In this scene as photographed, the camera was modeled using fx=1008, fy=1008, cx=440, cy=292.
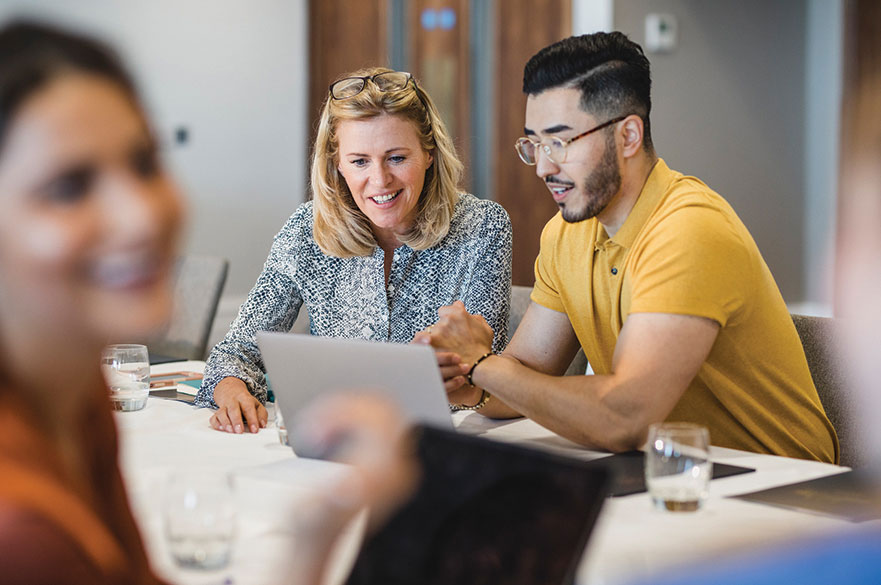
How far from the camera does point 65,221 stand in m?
0.40

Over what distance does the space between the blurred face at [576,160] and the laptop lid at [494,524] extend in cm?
119

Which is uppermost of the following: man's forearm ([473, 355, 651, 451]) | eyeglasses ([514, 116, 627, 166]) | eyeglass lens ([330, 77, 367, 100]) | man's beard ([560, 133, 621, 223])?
eyeglass lens ([330, 77, 367, 100])

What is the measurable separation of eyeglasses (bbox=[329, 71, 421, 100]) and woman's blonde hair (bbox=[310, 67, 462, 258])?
0.01 metres

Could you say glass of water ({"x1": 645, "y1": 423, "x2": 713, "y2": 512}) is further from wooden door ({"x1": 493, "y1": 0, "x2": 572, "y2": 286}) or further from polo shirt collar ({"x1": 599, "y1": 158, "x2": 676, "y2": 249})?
wooden door ({"x1": 493, "y1": 0, "x2": 572, "y2": 286})

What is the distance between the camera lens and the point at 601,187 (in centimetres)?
186

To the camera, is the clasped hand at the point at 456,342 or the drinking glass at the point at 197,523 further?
the clasped hand at the point at 456,342

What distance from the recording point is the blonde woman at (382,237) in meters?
2.19

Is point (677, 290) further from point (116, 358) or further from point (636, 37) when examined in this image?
point (636, 37)

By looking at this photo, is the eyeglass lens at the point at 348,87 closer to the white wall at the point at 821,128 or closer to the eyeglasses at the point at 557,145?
the eyeglasses at the point at 557,145

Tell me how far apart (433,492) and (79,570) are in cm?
25

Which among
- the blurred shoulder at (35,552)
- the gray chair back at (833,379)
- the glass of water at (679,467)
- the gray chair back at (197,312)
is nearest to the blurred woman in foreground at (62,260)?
the blurred shoulder at (35,552)

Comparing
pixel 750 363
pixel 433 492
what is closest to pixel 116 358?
pixel 750 363

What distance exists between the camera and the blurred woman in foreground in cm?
41

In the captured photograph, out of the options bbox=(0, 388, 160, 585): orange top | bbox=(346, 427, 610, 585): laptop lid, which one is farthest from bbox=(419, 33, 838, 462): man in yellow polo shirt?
bbox=(0, 388, 160, 585): orange top
